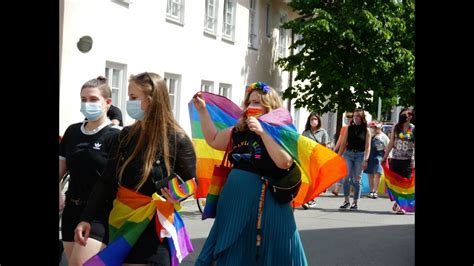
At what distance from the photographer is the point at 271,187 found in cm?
553

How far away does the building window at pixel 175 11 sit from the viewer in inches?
749

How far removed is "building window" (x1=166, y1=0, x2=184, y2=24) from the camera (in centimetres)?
1902

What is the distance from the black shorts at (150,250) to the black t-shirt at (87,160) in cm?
71

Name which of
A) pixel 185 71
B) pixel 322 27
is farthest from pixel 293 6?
pixel 185 71

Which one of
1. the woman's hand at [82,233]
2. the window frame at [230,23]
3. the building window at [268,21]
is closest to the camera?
the woman's hand at [82,233]

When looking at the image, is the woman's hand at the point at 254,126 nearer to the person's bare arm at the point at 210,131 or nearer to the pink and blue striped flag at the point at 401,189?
the person's bare arm at the point at 210,131

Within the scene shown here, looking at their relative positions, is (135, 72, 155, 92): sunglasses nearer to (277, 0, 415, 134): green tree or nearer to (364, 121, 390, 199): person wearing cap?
(364, 121, 390, 199): person wearing cap

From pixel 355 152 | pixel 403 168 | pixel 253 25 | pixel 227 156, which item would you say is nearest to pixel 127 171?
pixel 227 156

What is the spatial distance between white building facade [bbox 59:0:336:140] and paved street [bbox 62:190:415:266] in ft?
11.7

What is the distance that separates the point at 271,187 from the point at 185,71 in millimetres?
14637

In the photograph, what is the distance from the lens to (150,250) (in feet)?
16.3

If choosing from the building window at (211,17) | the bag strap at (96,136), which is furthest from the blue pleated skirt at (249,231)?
the building window at (211,17)

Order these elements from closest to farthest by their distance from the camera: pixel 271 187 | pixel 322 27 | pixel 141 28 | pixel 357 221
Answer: pixel 271 187 < pixel 357 221 < pixel 141 28 < pixel 322 27
